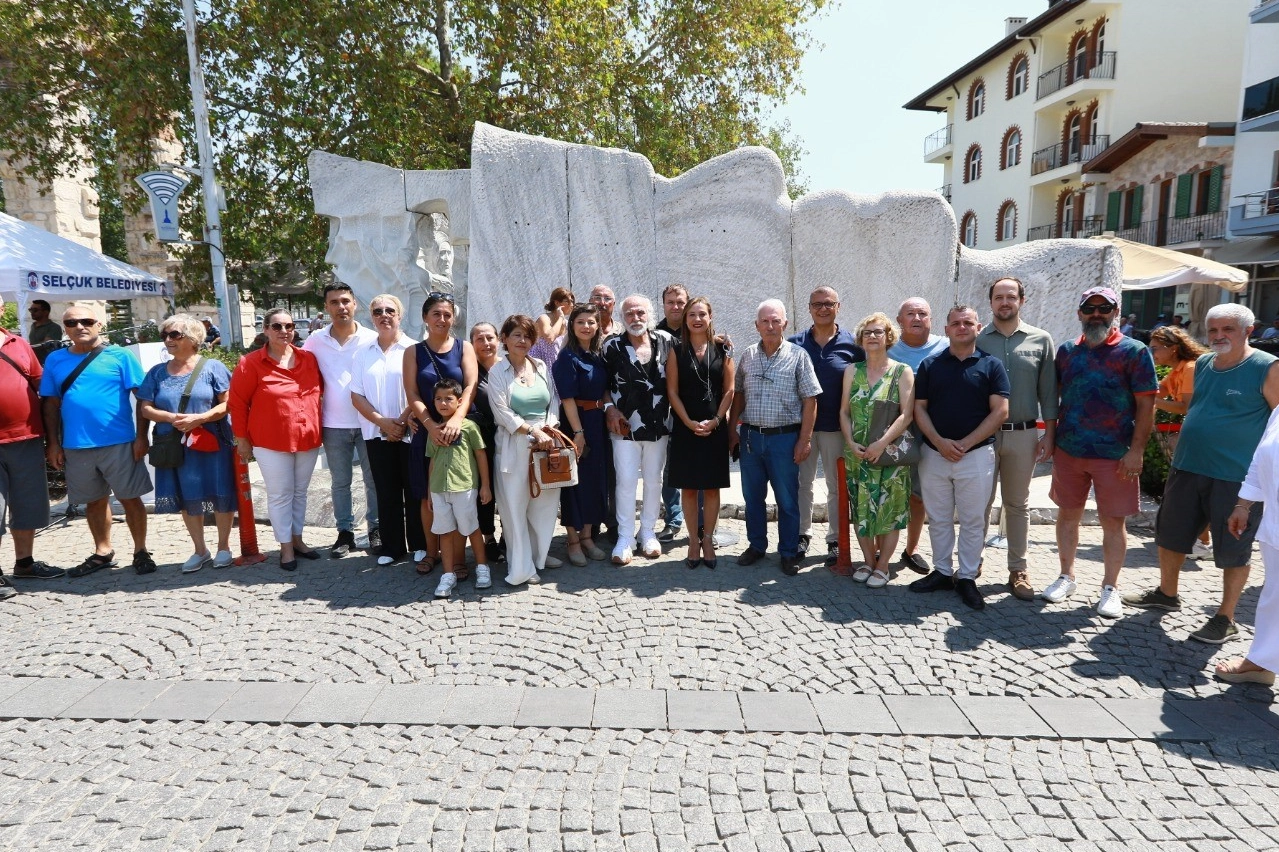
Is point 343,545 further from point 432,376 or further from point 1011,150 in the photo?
point 1011,150

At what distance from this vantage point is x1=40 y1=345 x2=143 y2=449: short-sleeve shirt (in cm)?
471

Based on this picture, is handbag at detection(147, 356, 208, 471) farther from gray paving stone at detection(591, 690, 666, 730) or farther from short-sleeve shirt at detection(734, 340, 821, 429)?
short-sleeve shirt at detection(734, 340, 821, 429)

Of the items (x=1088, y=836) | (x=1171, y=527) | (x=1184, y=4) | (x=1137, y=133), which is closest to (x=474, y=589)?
(x=1088, y=836)

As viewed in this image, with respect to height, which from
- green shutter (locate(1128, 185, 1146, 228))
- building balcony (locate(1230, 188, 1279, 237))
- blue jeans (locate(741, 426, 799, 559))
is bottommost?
blue jeans (locate(741, 426, 799, 559))

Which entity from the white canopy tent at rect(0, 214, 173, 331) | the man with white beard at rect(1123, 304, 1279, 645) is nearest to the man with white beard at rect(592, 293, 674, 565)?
the man with white beard at rect(1123, 304, 1279, 645)

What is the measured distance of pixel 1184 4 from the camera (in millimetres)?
22000

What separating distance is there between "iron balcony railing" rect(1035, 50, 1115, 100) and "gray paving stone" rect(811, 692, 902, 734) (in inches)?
1009

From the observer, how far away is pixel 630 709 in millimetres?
3135

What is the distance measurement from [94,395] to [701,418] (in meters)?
3.78

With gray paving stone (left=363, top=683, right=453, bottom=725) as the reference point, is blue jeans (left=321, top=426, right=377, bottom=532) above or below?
above

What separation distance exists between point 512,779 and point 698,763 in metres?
0.67

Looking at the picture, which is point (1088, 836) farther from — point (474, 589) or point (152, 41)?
point (152, 41)

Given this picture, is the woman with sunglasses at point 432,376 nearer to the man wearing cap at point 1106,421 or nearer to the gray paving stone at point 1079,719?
the gray paving stone at point 1079,719

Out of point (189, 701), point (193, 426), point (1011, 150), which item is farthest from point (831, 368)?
point (1011, 150)
